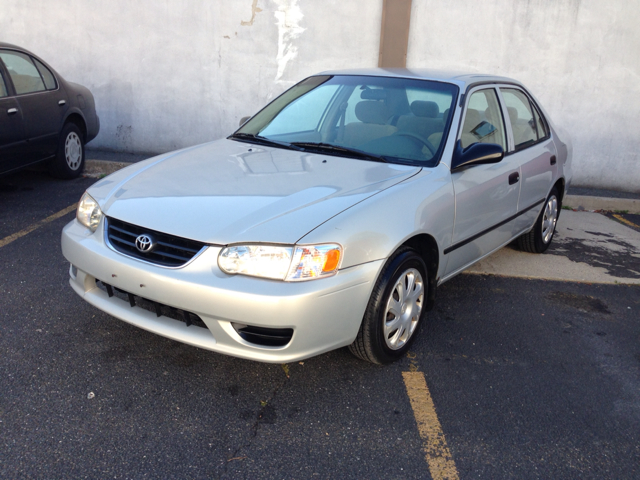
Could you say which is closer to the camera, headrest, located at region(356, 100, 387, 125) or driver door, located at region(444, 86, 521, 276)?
driver door, located at region(444, 86, 521, 276)

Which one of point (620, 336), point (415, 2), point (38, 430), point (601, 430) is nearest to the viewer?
point (38, 430)

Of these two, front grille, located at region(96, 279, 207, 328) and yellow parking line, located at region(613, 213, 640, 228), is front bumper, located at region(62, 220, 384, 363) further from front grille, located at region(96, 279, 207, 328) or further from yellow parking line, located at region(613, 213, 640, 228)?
yellow parking line, located at region(613, 213, 640, 228)

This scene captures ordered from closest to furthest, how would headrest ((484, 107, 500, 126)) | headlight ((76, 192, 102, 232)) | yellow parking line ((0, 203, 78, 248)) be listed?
headlight ((76, 192, 102, 232)), headrest ((484, 107, 500, 126)), yellow parking line ((0, 203, 78, 248))

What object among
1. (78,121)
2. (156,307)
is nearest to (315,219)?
(156,307)

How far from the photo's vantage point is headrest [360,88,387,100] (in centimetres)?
373

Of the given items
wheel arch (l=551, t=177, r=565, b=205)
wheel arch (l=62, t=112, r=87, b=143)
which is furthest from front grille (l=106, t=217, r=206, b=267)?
wheel arch (l=62, t=112, r=87, b=143)

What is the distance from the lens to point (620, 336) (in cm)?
368

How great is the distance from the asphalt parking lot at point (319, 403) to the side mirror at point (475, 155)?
41.5 inches

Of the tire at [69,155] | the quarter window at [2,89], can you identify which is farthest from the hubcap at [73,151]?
the quarter window at [2,89]

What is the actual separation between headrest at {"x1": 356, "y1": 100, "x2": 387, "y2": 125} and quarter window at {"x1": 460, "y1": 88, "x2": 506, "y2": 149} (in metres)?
0.52

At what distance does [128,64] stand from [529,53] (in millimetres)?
5508

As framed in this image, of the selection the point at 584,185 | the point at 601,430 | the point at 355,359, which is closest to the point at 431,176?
the point at 355,359

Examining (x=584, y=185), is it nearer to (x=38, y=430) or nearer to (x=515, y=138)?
(x=515, y=138)

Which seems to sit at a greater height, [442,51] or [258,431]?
[442,51]
